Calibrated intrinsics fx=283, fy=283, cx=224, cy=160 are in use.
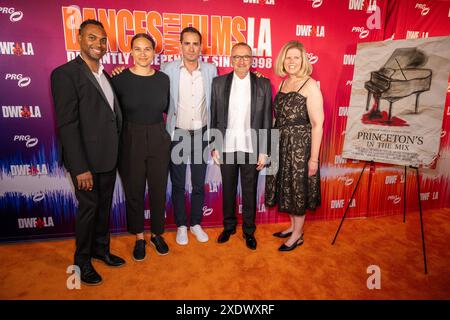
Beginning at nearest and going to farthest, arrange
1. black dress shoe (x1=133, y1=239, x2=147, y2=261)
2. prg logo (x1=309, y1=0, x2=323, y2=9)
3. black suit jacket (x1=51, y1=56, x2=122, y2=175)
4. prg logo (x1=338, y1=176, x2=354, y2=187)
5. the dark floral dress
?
black suit jacket (x1=51, y1=56, x2=122, y2=175), the dark floral dress, black dress shoe (x1=133, y1=239, x2=147, y2=261), prg logo (x1=309, y1=0, x2=323, y2=9), prg logo (x1=338, y1=176, x2=354, y2=187)

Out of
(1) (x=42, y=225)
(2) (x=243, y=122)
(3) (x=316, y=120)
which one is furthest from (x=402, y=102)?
(1) (x=42, y=225)

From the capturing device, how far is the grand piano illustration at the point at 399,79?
2.64 m

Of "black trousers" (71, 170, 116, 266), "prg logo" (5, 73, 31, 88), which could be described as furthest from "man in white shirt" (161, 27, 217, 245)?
"prg logo" (5, 73, 31, 88)

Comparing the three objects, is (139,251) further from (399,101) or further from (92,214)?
(399,101)

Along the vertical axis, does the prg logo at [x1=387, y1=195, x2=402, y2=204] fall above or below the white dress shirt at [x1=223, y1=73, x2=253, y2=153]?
below

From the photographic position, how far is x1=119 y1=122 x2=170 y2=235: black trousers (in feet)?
8.16

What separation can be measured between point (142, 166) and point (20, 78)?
5.07ft

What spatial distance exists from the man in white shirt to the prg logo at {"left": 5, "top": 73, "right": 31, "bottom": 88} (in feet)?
4.46

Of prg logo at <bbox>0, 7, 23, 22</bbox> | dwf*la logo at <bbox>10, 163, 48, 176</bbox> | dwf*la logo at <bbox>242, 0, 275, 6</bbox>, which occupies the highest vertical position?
dwf*la logo at <bbox>242, 0, 275, 6</bbox>

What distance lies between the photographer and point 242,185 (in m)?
2.91

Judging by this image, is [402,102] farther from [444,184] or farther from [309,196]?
[444,184]

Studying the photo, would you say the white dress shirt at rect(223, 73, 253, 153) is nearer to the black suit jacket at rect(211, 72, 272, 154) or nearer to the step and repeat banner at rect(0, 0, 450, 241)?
the black suit jacket at rect(211, 72, 272, 154)

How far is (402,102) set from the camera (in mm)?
2754

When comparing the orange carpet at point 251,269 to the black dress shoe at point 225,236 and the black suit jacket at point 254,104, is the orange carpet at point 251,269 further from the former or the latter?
the black suit jacket at point 254,104
